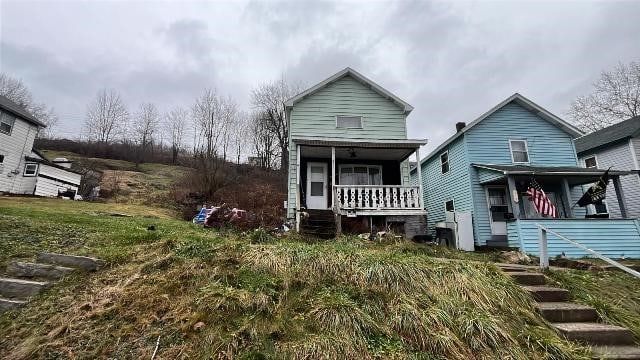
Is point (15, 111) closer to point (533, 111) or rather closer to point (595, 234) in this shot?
point (533, 111)

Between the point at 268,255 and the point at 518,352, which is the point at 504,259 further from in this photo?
the point at 268,255

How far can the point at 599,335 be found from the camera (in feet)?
14.6

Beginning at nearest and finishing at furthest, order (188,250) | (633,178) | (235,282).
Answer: (235,282) < (188,250) < (633,178)

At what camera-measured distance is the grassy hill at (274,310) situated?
12.0ft

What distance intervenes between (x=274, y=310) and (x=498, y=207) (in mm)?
13109

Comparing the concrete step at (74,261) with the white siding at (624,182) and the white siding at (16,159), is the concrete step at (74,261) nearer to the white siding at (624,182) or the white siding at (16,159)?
the white siding at (16,159)

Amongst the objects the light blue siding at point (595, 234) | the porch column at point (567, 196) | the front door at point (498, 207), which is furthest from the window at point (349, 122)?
the porch column at point (567, 196)

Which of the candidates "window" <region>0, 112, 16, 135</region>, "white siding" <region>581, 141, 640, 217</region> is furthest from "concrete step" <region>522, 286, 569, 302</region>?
"window" <region>0, 112, 16, 135</region>

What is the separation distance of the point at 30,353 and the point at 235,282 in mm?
2359

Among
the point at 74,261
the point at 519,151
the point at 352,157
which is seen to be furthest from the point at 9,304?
the point at 519,151

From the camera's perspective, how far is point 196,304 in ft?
13.9

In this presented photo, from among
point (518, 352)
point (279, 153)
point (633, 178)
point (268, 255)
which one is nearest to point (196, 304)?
point (268, 255)

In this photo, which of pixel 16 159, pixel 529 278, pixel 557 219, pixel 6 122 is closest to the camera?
pixel 529 278

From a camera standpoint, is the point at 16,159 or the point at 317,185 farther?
the point at 16,159
